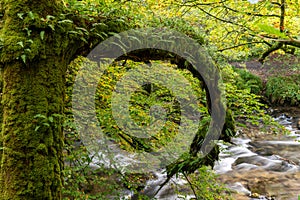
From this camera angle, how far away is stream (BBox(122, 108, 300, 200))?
18.9ft

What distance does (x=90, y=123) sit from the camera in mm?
2945

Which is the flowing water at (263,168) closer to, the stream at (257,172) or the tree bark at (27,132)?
the stream at (257,172)

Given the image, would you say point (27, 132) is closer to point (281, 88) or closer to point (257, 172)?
point (257, 172)

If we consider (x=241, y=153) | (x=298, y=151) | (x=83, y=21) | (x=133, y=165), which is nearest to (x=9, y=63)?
(x=83, y=21)

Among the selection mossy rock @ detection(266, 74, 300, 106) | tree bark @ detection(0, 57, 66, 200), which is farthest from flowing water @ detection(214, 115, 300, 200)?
mossy rock @ detection(266, 74, 300, 106)

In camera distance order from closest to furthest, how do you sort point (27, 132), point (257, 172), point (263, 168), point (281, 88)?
point (27, 132), point (257, 172), point (263, 168), point (281, 88)

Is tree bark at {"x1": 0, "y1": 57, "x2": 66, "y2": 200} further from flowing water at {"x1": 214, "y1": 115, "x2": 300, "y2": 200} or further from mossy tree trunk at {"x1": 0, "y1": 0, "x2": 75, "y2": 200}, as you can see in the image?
flowing water at {"x1": 214, "y1": 115, "x2": 300, "y2": 200}

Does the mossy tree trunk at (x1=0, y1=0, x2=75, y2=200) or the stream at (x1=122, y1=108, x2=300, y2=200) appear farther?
the stream at (x1=122, y1=108, x2=300, y2=200)

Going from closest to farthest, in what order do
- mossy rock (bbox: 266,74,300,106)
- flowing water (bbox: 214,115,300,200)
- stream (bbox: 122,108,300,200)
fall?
stream (bbox: 122,108,300,200) → flowing water (bbox: 214,115,300,200) → mossy rock (bbox: 266,74,300,106)

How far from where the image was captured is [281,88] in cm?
1398

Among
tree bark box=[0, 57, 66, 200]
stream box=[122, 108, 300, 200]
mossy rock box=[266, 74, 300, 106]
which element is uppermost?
mossy rock box=[266, 74, 300, 106]

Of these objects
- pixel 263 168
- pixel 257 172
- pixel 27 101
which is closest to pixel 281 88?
pixel 263 168

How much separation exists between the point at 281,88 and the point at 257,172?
845cm

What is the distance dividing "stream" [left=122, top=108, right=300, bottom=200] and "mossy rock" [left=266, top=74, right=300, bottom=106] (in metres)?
4.48
